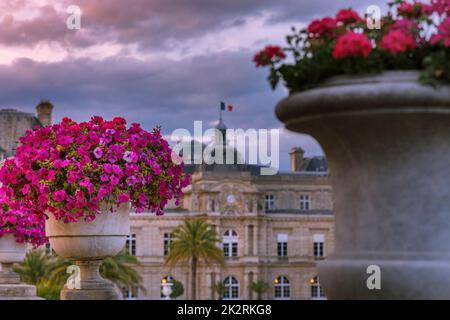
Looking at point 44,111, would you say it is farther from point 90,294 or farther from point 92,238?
point 92,238

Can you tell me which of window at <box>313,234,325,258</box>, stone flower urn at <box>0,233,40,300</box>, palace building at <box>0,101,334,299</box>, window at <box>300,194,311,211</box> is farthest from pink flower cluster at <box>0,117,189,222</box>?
window at <box>300,194,311,211</box>

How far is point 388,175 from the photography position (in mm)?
4219

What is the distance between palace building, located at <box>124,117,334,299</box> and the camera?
6938 cm

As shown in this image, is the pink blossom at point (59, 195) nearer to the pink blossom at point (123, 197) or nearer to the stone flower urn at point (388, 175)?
the pink blossom at point (123, 197)

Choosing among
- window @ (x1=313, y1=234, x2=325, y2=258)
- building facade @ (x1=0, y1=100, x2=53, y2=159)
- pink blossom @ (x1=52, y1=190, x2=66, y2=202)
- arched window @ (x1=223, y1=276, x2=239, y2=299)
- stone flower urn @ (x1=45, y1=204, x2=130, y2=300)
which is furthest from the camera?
window @ (x1=313, y1=234, x2=325, y2=258)

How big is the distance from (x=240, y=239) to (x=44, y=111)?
19.6 m

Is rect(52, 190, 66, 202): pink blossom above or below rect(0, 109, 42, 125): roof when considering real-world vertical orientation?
below

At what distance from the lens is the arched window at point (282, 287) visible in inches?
2800

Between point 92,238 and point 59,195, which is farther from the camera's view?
point 92,238

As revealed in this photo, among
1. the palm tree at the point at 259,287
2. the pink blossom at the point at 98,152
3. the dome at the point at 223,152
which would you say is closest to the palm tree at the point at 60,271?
the palm tree at the point at 259,287

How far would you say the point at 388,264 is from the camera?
13.5 ft

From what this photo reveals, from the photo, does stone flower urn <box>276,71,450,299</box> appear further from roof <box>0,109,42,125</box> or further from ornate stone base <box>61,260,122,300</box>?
roof <box>0,109,42,125</box>

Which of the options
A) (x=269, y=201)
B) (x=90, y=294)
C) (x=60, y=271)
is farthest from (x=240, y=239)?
(x=90, y=294)

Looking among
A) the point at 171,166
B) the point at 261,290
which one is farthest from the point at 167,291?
the point at 261,290
